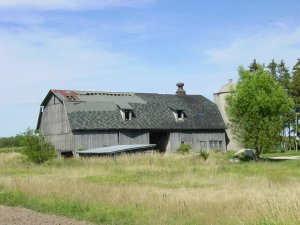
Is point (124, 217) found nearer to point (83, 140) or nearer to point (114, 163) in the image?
point (114, 163)

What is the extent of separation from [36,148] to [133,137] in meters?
14.9

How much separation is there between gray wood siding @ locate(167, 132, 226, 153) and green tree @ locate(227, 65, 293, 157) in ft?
41.6

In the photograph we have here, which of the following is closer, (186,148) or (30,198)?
(30,198)

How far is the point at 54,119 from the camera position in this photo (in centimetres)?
5209

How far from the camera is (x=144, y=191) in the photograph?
55.9 feet

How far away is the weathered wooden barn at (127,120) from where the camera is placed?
4900cm

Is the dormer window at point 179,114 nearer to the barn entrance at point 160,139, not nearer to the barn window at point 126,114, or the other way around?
the barn entrance at point 160,139

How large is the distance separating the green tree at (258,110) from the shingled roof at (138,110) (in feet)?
41.0

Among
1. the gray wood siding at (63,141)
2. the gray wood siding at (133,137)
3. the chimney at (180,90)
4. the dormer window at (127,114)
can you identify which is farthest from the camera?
the chimney at (180,90)

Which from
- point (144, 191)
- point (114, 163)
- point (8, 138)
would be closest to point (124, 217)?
point (144, 191)

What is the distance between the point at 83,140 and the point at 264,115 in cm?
1799

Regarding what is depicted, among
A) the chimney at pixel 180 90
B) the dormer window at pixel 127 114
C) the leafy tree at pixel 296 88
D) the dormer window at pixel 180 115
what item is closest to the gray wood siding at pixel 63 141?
the dormer window at pixel 127 114

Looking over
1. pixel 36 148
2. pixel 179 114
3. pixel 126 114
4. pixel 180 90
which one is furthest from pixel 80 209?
pixel 180 90

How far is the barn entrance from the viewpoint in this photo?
55.2 m
